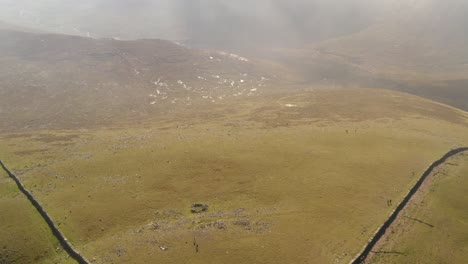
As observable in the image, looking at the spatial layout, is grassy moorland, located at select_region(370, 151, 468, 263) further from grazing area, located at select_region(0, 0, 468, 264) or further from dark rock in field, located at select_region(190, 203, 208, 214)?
dark rock in field, located at select_region(190, 203, 208, 214)

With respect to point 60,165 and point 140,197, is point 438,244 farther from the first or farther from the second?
point 60,165

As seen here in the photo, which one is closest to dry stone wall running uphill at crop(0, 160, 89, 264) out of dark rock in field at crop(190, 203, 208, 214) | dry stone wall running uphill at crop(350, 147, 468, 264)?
dark rock in field at crop(190, 203, 208, 214)

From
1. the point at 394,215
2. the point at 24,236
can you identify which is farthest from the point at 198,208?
the point at 394,215

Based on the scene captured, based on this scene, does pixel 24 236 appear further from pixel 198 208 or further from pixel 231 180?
pixel 231 180

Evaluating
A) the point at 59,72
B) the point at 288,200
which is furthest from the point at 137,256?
the point at 59,72

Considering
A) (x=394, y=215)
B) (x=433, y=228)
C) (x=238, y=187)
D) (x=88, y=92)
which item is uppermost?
(x=88, y=92)

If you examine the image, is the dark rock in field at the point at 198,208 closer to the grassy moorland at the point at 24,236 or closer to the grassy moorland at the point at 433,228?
the grassy moorland at the point at 24,236
